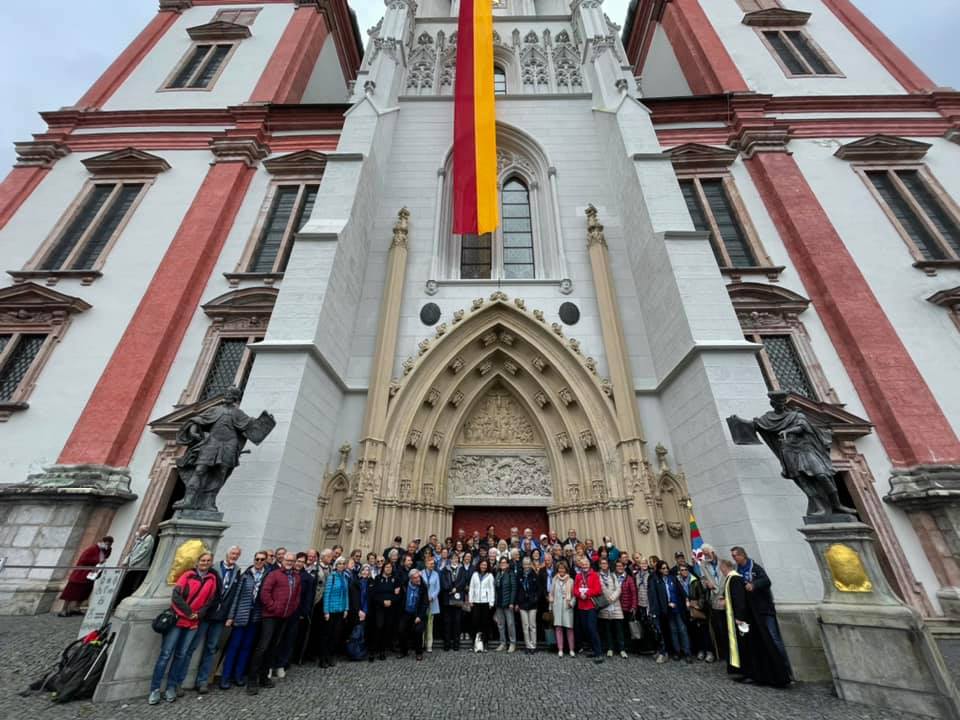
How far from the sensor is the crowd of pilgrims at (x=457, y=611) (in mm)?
4207

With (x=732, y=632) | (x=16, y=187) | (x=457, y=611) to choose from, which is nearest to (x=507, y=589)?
(x=457, y=611)

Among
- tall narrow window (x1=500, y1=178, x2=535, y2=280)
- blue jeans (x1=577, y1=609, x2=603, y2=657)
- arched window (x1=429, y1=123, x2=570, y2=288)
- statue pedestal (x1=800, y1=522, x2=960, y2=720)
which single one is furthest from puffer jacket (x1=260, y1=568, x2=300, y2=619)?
tall narrow window (x1=500, y1=178, x2=535, y2=280)

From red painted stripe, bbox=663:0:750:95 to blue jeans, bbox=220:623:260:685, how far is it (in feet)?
59.4

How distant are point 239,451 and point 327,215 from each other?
18.3 feet

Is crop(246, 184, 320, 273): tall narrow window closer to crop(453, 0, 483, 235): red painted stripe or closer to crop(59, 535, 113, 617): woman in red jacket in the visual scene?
crop(453, 0, 483, 235): red painted stripe

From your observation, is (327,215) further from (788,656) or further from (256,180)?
(788,656)

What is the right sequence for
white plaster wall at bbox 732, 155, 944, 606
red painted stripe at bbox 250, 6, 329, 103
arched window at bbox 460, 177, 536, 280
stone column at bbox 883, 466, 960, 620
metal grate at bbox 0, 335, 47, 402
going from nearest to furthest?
stone column at bbox 883, 466, 960, 620
white plaster wall at bbox 732, 155, 944, 606
metal grate at bbox 0, 335, 47, 402
arched window at bbox 460, 177, 536, 280
red painted stripe at bbox 250, 6, 329, 103

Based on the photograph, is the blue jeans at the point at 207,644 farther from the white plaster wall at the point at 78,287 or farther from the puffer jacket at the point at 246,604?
the white plaster wall at the point at 78,287

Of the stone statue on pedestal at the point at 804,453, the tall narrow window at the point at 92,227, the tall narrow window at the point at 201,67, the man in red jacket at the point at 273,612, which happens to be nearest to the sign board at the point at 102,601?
the man in red jacket at the point at 273,612

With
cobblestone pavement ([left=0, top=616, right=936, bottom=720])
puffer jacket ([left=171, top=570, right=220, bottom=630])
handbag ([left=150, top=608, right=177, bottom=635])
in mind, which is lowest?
Answer: cobblestone pavement ([left=0, top=616, right=936, bottom=720])

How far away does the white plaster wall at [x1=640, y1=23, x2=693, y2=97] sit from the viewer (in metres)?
18.1

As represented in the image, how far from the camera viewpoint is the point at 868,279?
9.97 metres

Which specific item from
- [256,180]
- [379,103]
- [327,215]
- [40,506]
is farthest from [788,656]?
[256,180]

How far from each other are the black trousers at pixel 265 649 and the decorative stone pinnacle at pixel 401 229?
7.89 meters
